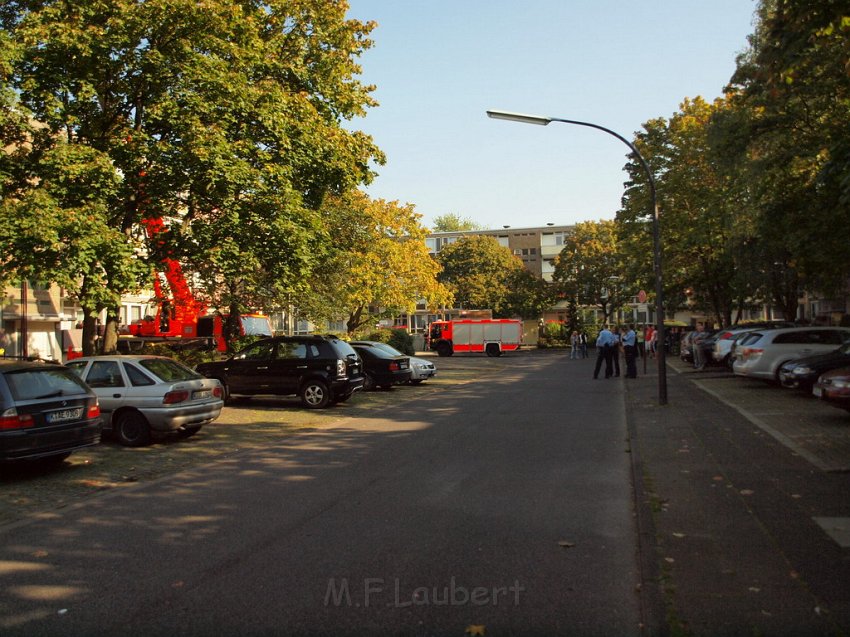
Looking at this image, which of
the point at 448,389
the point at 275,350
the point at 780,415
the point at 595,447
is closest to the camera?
the point at 595,447

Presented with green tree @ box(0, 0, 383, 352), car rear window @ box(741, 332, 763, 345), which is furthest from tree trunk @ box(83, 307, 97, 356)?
car rear window @ box(741, 332, 763, 345)

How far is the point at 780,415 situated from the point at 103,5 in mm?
15628

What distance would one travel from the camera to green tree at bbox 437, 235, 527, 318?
71.9 meters

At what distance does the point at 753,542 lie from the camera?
5.57 metres

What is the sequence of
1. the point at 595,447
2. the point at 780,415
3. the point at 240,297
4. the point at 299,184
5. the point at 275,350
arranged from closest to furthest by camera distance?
the point at 595,447, the point at 780,415, the point at 275,350, the point at 299,184, the point at 240,297

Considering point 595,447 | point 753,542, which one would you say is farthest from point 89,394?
point 753,542

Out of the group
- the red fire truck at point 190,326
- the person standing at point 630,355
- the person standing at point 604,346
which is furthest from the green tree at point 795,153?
the red fire truck at point 190,326

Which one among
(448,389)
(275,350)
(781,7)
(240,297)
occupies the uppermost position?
(781,7)

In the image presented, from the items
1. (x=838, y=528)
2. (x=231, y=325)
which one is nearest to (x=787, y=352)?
(x=838, y=528)

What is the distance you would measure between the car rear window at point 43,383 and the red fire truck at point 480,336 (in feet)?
141

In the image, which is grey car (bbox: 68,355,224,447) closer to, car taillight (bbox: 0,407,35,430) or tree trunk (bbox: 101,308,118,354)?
car taillight (bbox: 0,407,35,430)

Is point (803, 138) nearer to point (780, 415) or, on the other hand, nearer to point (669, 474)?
point (780, 415)

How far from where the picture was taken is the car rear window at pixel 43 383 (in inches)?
343

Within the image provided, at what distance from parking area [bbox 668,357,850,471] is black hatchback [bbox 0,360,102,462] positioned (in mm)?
9020
